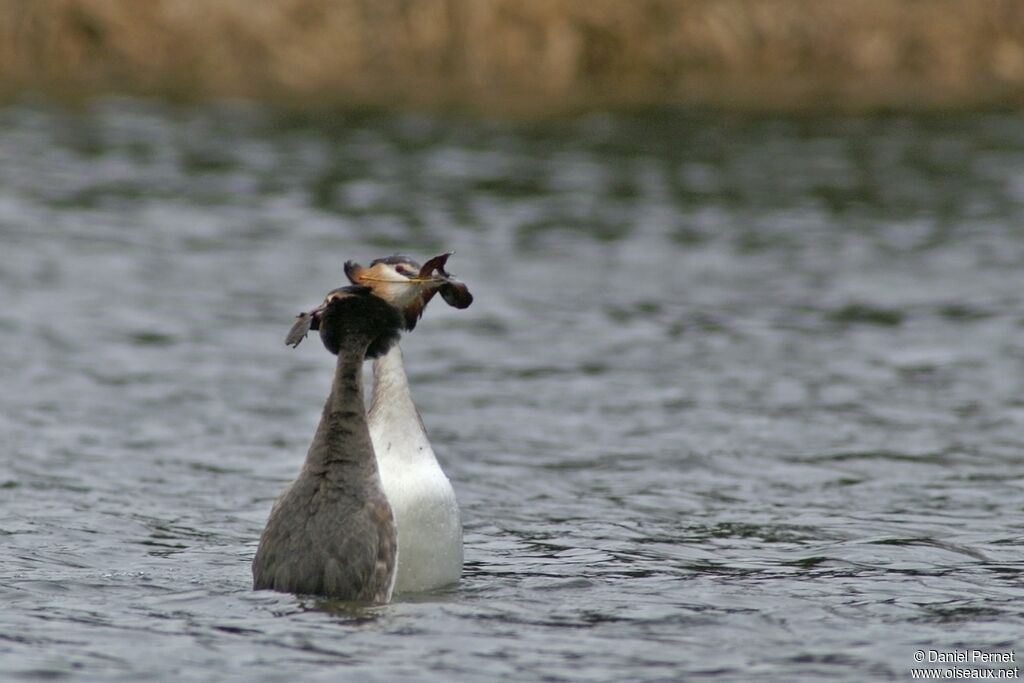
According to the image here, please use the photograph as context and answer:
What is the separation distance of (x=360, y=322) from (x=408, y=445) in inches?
24.2

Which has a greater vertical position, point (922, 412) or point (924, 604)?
point (922, 412)

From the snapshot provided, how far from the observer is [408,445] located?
891 centimetres

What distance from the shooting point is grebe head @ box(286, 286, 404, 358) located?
8.86 meters

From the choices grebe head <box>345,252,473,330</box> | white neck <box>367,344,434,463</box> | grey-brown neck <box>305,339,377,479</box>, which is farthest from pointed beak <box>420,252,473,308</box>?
grey-brown neck <box>305,339,377,479</box>

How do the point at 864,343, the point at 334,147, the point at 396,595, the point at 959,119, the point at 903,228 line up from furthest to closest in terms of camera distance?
the point at 959,119, the point at 334,147, the point at 903,228, the point at 864,343, the point at 396,595

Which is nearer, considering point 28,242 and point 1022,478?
point 1022,478

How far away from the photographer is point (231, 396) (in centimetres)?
1445

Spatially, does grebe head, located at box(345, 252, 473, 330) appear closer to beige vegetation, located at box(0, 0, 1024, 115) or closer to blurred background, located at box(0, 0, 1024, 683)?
blurred background, located at box(0, 0, 1024, 683)

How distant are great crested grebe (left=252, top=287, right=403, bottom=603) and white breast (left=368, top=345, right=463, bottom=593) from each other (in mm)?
171

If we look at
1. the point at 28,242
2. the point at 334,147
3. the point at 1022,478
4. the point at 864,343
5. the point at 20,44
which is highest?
the point at 20,44

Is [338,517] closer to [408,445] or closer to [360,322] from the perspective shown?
[408,445]

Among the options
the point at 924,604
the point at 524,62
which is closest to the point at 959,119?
the point at 524,62

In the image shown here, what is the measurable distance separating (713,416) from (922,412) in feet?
5.07

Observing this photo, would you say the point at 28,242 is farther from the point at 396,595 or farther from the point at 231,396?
the point at 396,595
